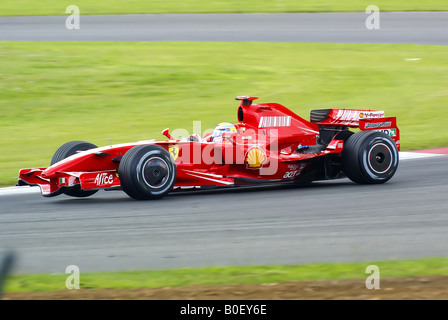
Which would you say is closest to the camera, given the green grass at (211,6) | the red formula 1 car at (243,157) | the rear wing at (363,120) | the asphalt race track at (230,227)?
the asphalt race track at (230,227)

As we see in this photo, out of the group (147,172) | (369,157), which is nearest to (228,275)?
(147,172)

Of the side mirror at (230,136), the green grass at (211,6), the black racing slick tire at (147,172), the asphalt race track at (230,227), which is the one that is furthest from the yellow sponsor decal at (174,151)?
the green grass at (211,6)

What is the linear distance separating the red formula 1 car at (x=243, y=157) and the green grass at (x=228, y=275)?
9.18ft

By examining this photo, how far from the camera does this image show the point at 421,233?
7391mm

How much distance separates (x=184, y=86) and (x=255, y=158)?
411 inches

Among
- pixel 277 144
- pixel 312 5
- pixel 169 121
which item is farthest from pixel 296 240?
pixel 312 5

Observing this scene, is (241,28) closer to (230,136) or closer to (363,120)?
(363,120)

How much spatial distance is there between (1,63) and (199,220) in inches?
596

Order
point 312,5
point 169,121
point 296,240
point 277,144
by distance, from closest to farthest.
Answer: point 296,240 → point 277,144 → point 169,121 → point 312,5

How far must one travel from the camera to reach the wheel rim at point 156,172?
29.2 ft

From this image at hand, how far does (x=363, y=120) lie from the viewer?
1027 cm

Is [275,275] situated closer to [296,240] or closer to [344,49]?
[296,240]

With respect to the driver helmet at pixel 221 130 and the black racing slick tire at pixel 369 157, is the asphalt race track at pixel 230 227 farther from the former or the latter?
the driver helmet at pixel 221 130

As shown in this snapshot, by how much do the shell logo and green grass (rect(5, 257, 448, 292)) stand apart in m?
3.49
